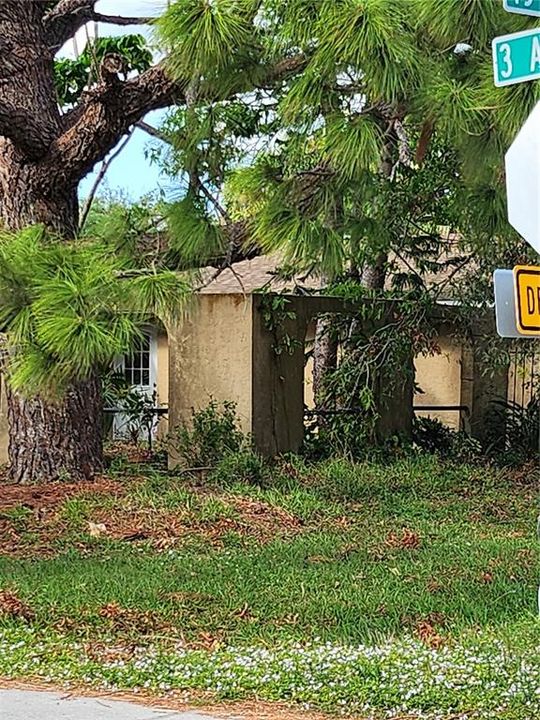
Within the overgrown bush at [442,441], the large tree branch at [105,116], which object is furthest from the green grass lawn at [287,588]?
the large tree branch at [105,116]

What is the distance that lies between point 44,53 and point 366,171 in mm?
4379

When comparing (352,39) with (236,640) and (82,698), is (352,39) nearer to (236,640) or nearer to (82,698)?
(236,640)

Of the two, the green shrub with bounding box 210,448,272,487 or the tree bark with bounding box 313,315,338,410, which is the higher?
the tree bark with bounding box 313,315,338,410

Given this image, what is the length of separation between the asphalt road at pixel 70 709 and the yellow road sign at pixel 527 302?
2.10 metres

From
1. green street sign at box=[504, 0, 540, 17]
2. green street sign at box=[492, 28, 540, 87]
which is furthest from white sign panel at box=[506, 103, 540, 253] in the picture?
green street sign at box=[504, 0, 540, 17]

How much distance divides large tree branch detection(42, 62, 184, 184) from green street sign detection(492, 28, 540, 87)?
4.17 metres

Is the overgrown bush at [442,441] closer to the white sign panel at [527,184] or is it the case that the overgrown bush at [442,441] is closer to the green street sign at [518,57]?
the green street sign at [518,57]

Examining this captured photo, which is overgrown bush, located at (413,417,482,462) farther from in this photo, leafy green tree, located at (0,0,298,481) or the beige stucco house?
leafy green tree, located at (0,0,298,481)

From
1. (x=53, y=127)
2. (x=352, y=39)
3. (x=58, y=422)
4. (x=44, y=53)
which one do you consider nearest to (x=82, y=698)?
(x=352, y=39)

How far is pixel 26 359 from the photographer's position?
16.1 feet

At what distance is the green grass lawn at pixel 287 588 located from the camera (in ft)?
14.6

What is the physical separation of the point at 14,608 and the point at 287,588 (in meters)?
1.58

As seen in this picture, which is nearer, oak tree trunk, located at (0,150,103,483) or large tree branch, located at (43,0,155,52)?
oak tree trunk, located at (0,150,103,483)

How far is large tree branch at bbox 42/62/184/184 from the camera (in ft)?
25.3
